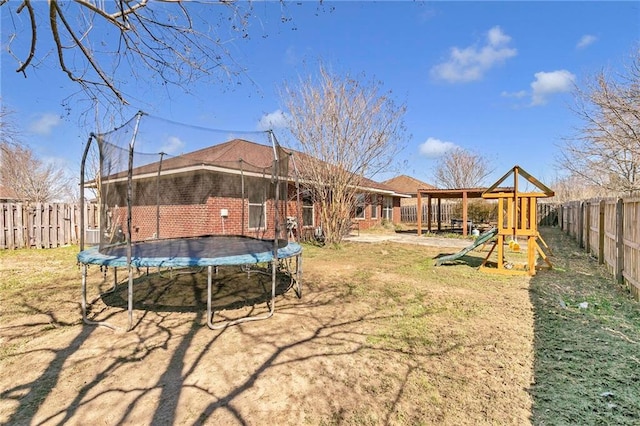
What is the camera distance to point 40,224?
32.8 feet

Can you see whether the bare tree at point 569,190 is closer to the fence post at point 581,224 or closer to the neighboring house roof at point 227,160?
the fence post at point 581,224

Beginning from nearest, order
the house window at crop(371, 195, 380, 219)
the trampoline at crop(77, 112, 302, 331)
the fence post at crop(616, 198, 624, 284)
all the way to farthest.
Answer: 1. the trampoline at crop(77, 112, 302, 331)
2. the fence post at crop(616, 198, 624, 284)
3. the house window at crop(371, 195, 380, 219)

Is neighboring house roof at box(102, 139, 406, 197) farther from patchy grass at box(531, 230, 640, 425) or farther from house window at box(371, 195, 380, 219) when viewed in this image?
house window at box(371, 195, 380, 219)

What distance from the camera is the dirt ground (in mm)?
2020

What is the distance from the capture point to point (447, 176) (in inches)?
1254

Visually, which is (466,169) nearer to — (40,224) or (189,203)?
(189,203)

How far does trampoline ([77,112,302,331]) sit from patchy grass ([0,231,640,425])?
1.36 ft

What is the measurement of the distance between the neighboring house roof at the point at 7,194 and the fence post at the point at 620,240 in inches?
1183

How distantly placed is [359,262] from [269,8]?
5469 millimetres

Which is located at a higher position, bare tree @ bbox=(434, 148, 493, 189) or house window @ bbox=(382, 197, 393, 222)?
bare tree @ bbox=(434, 148, 493, 189)

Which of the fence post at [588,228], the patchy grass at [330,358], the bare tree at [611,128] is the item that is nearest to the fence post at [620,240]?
the patchy grass at [330,358]

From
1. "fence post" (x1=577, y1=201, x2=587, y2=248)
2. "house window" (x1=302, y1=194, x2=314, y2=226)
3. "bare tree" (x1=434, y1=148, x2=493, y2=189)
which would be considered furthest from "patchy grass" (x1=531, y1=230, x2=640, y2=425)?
"bare tree" (x1=434, y1=148, x2=493, y2=189)

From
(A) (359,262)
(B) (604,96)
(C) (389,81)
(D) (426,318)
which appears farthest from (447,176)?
(D) (426,318)

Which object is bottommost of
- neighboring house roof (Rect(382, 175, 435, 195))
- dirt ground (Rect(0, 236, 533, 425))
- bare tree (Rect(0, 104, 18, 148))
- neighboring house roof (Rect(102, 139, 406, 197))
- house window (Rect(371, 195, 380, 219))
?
dirt ground (Rect(0, 236, 533, 425))
